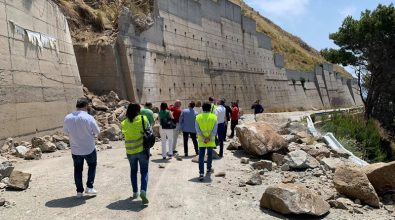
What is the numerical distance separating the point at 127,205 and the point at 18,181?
231 centimetres

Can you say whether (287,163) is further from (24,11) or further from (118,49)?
(118,49)

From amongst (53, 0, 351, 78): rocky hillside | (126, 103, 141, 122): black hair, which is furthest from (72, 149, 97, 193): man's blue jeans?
(53, 0, 351, 78): rocky hillside

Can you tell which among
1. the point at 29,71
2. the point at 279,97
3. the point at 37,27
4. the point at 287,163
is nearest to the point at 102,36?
the point at 37,27

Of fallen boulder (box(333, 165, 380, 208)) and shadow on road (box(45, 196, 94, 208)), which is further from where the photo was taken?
fallen boulder (box(333, 165, 380, 208))

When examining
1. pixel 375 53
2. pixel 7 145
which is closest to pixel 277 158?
pixel 7 145

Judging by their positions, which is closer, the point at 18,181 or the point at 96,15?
the point at 18,181

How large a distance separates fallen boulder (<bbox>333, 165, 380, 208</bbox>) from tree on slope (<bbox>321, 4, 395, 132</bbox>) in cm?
2131

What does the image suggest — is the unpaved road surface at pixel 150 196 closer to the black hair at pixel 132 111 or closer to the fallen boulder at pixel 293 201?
the fallen boulder at pixel 293 201

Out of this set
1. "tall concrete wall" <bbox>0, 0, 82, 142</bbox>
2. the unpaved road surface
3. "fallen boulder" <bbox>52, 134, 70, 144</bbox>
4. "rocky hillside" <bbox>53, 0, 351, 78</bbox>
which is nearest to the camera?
the unpaved road surface

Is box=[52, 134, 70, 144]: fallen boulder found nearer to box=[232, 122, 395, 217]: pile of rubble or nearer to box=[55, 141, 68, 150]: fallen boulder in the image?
box=[55, 141, 68, 150]: fallen boulder

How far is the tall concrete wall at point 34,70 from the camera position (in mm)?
12414

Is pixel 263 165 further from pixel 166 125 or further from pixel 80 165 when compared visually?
pixel 80 165

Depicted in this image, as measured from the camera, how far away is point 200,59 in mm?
29625

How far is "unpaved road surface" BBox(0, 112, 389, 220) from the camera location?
7125mm
